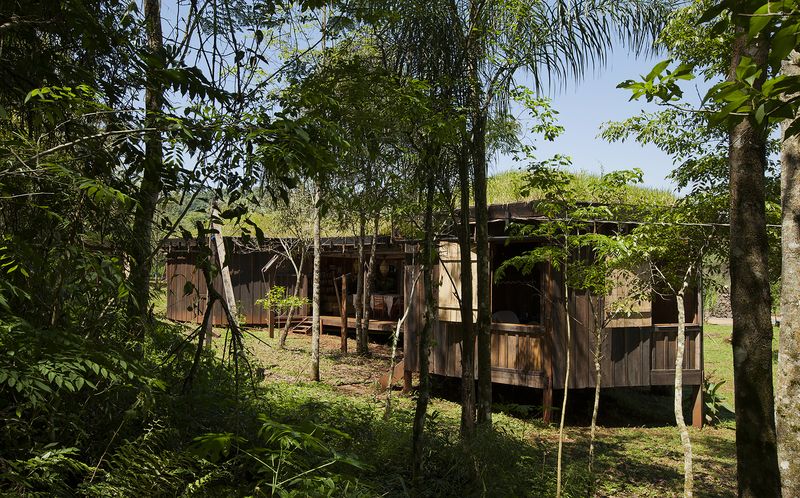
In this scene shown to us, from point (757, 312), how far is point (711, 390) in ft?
32.9

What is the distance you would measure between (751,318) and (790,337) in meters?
0.59

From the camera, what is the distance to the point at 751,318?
14.2 feet

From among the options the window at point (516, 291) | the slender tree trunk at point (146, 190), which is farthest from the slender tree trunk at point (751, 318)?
the window at point (516, 291)

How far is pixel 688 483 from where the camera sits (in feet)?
22.6

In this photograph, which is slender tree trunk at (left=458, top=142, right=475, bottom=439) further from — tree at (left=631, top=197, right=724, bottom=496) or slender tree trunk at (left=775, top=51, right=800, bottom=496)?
slender tree trunk at (left=775, top=51, right=800, bottom=496)

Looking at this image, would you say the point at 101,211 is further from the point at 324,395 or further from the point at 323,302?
the point at 323,302

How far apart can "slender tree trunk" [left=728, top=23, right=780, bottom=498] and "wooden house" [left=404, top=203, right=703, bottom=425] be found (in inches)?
223

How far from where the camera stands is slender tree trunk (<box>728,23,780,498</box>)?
13.8 ft

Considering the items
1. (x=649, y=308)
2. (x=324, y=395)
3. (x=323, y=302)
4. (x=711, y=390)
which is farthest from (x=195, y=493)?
(x=323, y=302)

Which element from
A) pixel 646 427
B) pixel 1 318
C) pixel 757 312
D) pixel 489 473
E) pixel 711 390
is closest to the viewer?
pixel 1 318

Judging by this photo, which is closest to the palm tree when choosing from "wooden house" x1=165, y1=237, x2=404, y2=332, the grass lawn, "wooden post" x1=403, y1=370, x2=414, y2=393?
"wooden post" x1=403, y1=370, x2=414, y2=393

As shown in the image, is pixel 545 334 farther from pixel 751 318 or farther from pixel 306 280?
pixel 306 280

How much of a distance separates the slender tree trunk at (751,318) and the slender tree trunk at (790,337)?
44 centimetres

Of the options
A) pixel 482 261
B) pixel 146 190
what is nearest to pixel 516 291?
pixel 482 261
